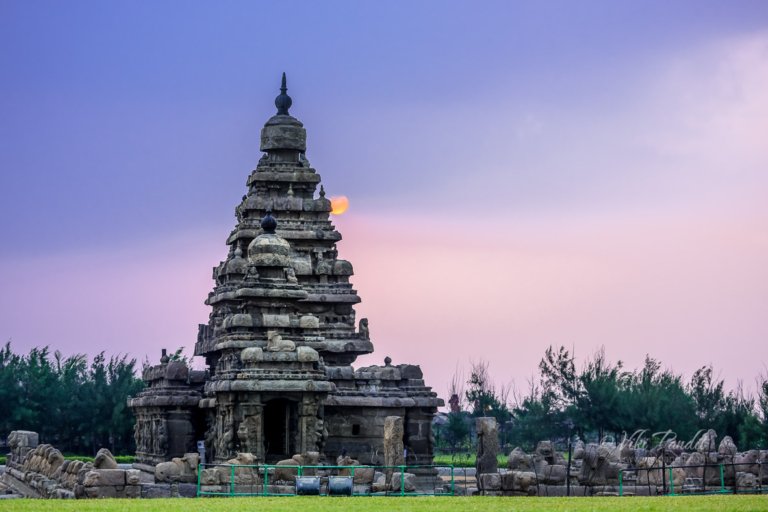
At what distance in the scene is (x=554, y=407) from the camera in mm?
84812

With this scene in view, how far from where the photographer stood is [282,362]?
53812 mm

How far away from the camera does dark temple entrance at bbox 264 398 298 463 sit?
54.8 meters

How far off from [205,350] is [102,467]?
1987cm

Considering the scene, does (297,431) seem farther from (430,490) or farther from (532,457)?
(532,457)

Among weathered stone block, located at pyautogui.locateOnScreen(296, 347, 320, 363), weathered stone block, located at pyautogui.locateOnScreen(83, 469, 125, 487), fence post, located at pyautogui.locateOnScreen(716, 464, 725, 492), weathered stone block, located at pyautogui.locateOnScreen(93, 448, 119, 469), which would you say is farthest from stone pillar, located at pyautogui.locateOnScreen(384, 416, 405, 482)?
weathered stone block, located at pyautogui.locateOnScreen(83, 469, 125, 487)

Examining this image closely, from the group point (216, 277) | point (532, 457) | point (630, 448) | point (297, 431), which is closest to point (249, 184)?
point (216, 277)

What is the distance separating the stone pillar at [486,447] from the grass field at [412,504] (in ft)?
13.5

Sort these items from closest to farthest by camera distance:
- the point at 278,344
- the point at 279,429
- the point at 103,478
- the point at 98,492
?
the point at 98,492 < the point at 103,478 < the point at 278,344 < the point at 279,429

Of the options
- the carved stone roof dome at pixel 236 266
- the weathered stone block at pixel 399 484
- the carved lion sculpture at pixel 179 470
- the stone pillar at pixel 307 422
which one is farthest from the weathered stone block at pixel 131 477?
the carved stone roof dome at pixel 236 266

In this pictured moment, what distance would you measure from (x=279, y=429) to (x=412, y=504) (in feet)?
67.9

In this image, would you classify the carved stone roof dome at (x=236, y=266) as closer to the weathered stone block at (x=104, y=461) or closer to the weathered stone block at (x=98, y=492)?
the weathered stone block at (x=104, y=461)

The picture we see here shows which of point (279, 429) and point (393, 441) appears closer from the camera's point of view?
point (393, 441)

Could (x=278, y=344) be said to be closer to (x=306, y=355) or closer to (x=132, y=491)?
(x=306, y=355)

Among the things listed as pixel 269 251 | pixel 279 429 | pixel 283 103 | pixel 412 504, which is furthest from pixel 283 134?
pixel 412 504
